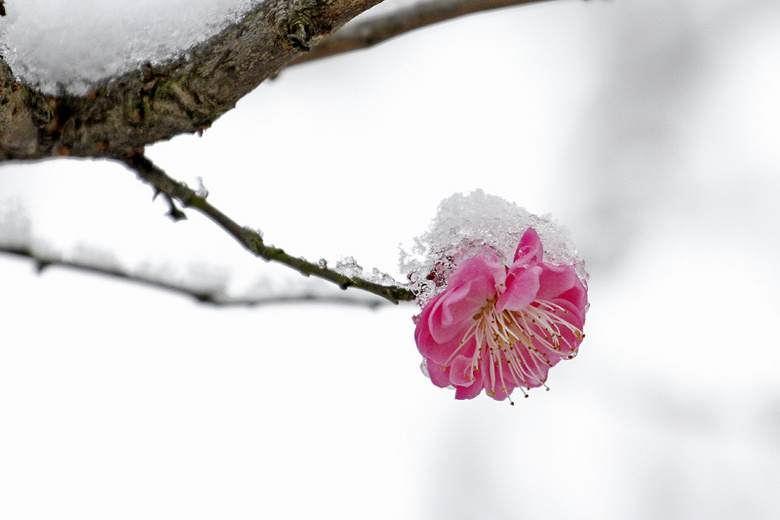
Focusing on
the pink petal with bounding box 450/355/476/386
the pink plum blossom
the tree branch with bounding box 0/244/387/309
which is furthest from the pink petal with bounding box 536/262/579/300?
the tree branch with bounding box 0/244/387/309

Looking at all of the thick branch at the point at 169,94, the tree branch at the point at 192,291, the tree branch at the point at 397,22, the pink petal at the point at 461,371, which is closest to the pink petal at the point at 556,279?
the pink petal at the point at 461,371

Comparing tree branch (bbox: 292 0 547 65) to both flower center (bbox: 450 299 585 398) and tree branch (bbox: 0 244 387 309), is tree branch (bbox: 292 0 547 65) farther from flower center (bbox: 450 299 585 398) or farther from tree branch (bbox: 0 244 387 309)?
flower center (bbox: 450 299 585 398)

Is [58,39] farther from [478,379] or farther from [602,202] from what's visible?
[602,202]

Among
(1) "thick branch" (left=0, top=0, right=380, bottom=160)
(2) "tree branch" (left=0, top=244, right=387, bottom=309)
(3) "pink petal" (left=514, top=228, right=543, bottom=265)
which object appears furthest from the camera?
(2) "tree branch" (left=0, top=244, right=387, bottom=309)

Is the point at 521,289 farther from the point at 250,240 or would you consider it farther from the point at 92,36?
the point at 92,36

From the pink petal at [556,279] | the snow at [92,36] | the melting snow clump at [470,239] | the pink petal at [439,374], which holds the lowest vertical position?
the pink petal at [439,374]

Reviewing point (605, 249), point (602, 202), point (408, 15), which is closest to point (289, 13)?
point (408, 15)

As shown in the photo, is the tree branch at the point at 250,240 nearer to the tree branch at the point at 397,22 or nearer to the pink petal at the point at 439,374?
the pink petal at the point at 439,374
